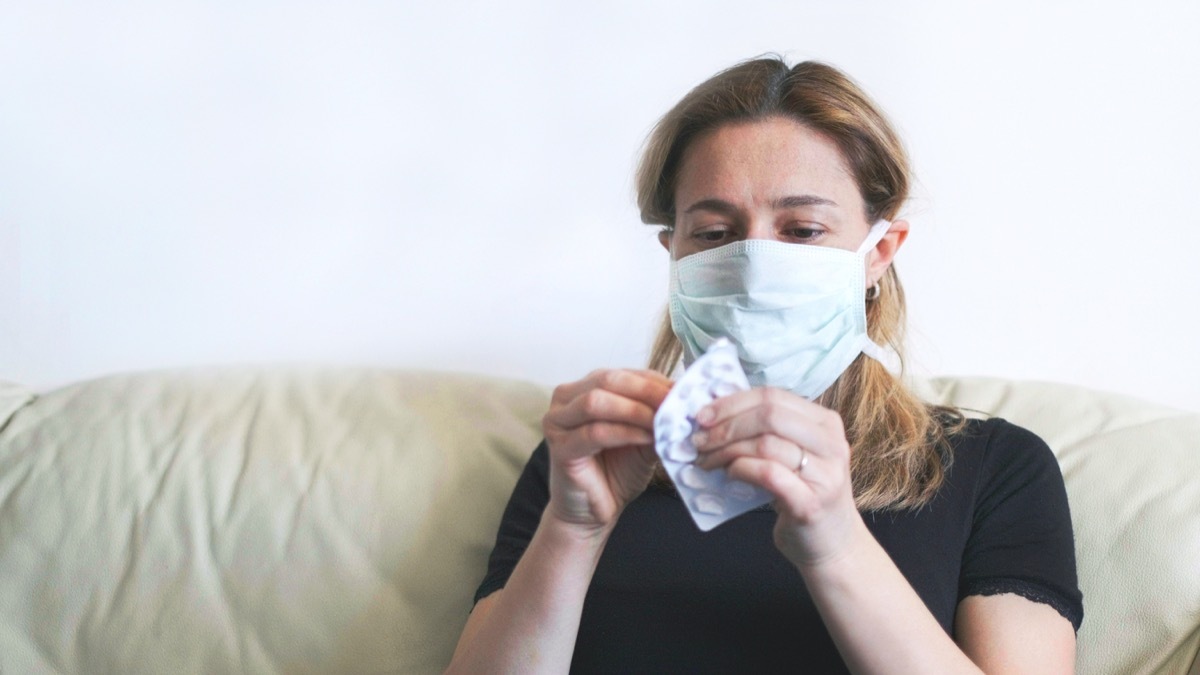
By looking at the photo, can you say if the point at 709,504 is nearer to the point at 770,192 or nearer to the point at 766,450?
the point at 766,450

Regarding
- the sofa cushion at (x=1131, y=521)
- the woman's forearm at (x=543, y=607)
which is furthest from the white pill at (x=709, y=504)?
the sofa cushion at (x=1131, y=521)

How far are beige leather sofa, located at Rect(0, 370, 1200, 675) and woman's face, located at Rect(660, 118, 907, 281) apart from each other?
406 millimetres

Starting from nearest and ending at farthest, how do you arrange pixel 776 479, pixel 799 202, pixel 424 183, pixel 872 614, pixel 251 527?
pixel 776 479, pixel 872 614, pixel 799 202, pixel 251 527, pixel 424 183

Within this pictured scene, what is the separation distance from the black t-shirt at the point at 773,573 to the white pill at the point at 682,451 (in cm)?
31

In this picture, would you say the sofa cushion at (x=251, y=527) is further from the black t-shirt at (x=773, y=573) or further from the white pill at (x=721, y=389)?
the white pill at (x=721, y=389)

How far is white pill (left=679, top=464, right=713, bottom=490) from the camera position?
0.93 m

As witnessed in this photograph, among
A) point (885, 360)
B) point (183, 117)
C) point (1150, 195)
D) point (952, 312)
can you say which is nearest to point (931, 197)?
point (952, 312)

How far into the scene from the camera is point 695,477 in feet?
3.07

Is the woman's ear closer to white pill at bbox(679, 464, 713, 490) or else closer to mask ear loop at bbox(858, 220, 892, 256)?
mask ear loop at bbox(858, 220, 892, 256)

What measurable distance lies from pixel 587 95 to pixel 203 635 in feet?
3.30

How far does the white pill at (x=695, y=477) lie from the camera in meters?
0.93

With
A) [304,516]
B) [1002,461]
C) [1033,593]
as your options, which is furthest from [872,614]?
[304,516]

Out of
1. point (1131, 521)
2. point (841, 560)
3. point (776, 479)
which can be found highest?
point (776, 479)

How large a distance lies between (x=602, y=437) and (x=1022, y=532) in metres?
0.56
